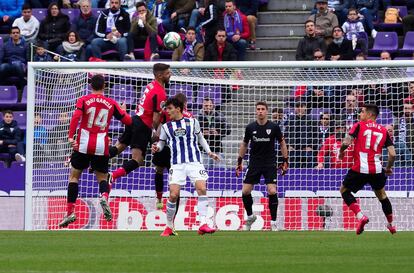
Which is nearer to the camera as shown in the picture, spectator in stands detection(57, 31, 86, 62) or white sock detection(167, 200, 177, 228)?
white sock detection(167, 200, 177, 228)

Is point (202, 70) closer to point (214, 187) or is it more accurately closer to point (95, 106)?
point (214, 187)

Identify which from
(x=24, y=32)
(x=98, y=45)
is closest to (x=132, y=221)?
(x=98, y=45)

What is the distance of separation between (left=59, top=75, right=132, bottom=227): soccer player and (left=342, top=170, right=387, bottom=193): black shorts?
3392 millimetres

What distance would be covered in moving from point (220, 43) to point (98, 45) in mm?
2822

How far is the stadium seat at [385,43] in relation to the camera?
24.6m

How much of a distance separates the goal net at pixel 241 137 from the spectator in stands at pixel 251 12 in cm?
465

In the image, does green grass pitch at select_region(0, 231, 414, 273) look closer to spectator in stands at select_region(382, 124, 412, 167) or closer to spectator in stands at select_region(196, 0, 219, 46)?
spectator in stands at select_region(382, 124, 412, 167)

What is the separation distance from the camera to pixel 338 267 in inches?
407

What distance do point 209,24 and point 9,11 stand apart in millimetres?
5513

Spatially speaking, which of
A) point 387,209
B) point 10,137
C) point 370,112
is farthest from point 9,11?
point 387,209

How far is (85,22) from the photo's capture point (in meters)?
26.7

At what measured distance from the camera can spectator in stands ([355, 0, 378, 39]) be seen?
24812 mm

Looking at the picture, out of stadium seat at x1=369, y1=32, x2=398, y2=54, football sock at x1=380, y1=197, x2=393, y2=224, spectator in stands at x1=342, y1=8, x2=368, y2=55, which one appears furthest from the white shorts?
stadium seat at x1=369, y1=32, x2=398, y2=54

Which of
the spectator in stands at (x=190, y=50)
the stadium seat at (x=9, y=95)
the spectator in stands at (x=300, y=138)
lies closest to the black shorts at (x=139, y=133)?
the spectator in stands at (x=300, y=138)
